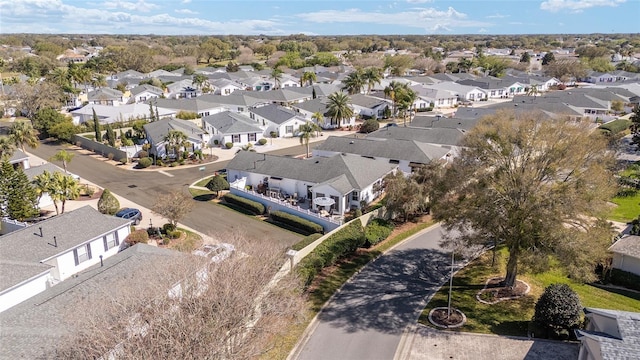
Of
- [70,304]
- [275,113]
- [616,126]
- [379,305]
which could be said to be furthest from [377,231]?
[616,126]

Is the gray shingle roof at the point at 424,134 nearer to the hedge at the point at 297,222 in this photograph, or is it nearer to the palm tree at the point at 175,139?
the palm tree at the point at 175,139

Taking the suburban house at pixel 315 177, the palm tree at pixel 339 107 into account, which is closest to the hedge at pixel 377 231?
the suburban house at pixel 315 177

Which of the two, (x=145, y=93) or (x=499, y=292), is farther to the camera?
(x=145, y=93)

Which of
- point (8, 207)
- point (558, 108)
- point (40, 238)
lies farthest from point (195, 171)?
point (558, 108)

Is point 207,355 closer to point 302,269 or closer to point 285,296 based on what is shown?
point 285,296

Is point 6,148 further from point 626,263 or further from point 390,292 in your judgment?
point 626,263

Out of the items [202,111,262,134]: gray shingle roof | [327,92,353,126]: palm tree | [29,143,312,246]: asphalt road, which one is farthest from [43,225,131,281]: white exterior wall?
[327,92,353,126]: palm tree
